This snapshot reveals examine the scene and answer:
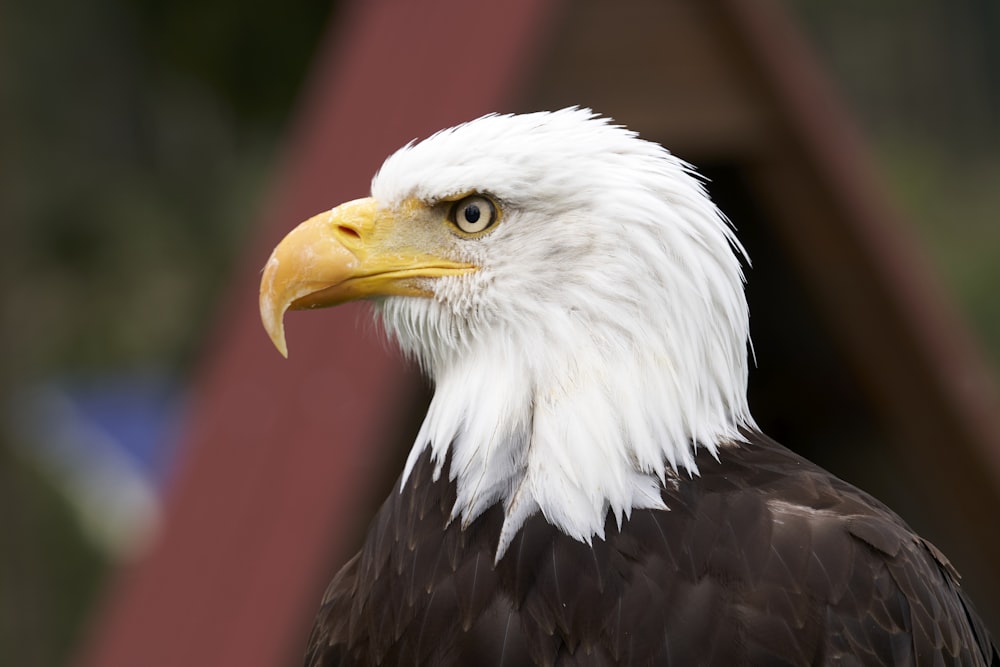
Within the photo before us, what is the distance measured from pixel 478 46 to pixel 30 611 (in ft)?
25.3

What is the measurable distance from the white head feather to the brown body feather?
57mm

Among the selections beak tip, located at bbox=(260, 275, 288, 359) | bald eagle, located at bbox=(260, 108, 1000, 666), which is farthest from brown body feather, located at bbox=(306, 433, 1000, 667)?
beak tip, located at bbox=(260, 275, 288, 359)

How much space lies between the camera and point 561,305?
95.0 inches

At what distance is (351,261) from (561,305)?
0.45 metres

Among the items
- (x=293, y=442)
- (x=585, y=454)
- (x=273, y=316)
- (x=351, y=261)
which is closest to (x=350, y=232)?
(x=351, y=261)

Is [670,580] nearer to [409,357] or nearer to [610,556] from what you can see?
[610,556]

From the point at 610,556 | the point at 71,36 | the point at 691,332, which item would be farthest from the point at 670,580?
the point at 71,36

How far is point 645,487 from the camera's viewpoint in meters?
2.35

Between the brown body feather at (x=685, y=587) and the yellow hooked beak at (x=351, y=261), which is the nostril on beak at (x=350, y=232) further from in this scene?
the brown body feather at (x=685, y=587)

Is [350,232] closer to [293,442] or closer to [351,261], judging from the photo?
[351,261]

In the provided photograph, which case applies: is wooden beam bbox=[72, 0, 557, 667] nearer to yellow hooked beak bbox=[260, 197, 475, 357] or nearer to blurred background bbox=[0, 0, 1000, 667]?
yellow hooked beak bbox=[260, 197, 475, 357]

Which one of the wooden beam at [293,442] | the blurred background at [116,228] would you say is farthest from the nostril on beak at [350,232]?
the blurred background at [116,228]

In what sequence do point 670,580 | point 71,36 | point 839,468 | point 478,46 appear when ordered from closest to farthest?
point 670,580 → point 478,46 → point 839,468 → point 71,36

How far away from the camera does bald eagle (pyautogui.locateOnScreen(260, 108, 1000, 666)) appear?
2256mm
